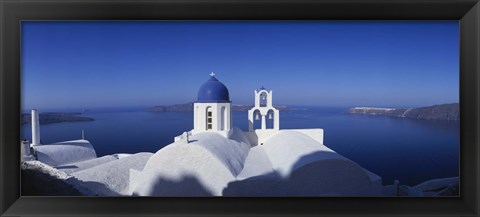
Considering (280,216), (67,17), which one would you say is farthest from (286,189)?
(67,17)

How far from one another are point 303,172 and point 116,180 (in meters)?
4.13

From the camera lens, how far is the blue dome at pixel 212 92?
23.7ft

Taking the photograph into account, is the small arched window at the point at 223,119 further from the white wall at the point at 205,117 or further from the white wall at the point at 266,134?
the white wall at the point at 266,134

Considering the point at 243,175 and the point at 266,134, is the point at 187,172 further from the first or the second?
the point at 266,134

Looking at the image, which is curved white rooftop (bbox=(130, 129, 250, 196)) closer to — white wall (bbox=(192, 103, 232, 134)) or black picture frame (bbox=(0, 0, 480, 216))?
black picture frame (bbox=(0, 0, 480, 216))

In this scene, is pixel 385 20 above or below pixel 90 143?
above

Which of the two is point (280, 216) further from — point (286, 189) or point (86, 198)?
point (86, 198)

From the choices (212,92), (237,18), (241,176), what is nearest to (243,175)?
(241,176)

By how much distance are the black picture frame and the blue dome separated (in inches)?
170

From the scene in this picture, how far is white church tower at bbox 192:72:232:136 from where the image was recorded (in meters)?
7.16

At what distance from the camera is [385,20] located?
9.70 ft

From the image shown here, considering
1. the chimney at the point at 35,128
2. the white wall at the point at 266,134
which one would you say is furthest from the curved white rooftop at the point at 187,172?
the chimney at the point at 35,128

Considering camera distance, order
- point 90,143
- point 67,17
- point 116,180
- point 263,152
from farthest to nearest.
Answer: point 90,143 → point 263,152 → point 116,180 → point 67,17

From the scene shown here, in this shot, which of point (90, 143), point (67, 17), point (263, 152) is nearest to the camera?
point (67, 17)
